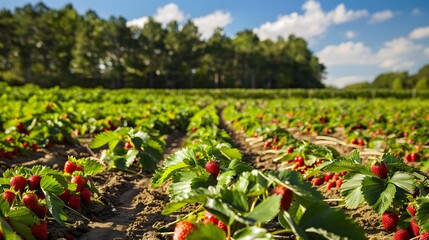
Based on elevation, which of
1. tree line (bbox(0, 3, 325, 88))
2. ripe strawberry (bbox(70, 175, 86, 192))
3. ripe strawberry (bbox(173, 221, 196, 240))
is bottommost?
ripe strawberry (bbox(70, 175, 86, 192))

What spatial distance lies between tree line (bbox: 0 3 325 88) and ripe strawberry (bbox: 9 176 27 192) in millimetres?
41789

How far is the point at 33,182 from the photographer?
2.46 meters

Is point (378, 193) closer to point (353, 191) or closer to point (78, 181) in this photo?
point (353, 191)

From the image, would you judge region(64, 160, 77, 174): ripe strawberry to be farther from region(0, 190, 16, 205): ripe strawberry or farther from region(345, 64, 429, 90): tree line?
region(345, 64, 429, 90): tree line

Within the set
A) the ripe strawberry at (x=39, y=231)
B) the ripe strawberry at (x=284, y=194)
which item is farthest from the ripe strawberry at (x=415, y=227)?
the ripe strawberry at (x=39, y=231)

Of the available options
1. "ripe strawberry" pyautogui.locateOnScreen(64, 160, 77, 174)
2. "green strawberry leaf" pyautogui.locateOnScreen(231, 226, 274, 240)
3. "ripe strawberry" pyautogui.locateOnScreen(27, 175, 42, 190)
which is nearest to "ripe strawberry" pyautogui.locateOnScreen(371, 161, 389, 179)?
"green strawberry leaf" pyautogui.locateOnScreen(231, 226, 274, 240)

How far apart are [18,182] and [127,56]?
197 feet

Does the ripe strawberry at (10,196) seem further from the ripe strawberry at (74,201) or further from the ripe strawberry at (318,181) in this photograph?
the ripe strawberry at (318,181)

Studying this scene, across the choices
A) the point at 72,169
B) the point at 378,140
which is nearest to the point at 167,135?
the point at 378,140

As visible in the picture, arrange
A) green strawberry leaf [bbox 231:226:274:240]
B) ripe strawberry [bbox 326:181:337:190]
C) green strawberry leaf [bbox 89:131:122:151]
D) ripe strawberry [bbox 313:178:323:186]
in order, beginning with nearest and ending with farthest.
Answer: green strawberry leaf [bbox 231:226:274:240] < ripe strawberry [bbox 326:181:337:190] < ripe strawberry [bbox 313:178:323:186] < green strawberry leaf [bbox 89:131:122:151]

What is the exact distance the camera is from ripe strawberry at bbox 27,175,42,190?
2.46 meters

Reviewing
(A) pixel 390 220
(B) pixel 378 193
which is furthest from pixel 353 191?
(A) pixel 390 220

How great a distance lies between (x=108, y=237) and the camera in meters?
2.62

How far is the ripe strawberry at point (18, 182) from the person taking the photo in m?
2.38
